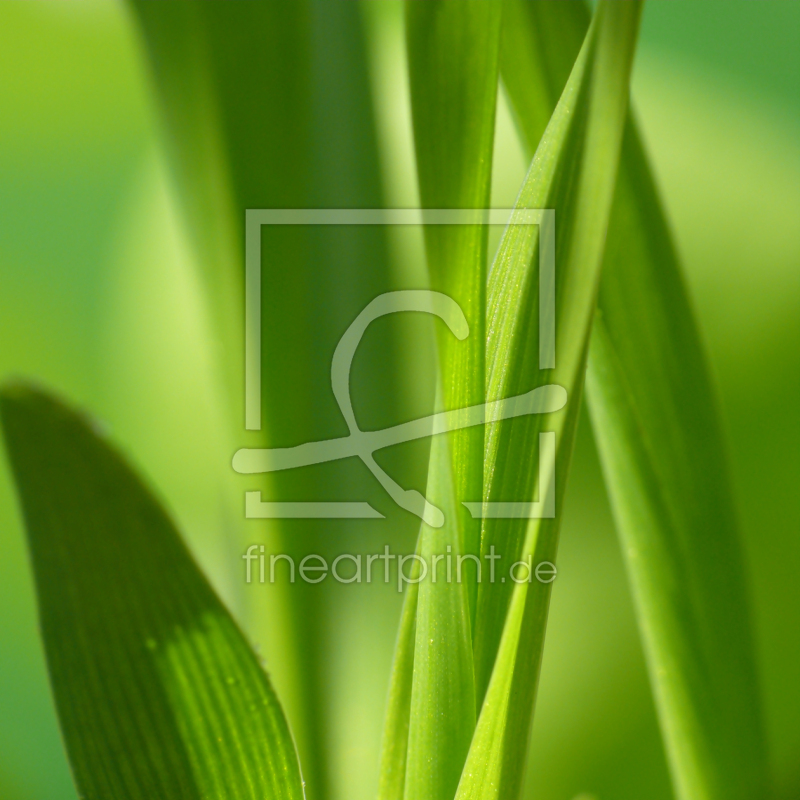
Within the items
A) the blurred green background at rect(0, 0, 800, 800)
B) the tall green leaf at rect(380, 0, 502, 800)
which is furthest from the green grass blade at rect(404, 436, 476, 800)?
the blurred green background at rect(0, 0, 800, 800)

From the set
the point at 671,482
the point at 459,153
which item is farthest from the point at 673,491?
the point at 459,153

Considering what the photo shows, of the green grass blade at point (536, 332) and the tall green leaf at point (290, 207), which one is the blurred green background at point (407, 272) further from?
the green grass blade at point (536, 332)

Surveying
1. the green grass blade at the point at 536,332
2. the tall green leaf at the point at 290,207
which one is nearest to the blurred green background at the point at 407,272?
the tall green leaf at the point at 290,207

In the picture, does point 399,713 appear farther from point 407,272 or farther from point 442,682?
point 407,272

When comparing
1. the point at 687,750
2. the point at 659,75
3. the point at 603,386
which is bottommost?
the point at 687,750

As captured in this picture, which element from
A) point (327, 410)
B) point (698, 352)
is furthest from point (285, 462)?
point (698, 352)

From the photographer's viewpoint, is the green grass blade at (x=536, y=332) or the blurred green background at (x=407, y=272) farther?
the blurred green background at (x=407, y=272)

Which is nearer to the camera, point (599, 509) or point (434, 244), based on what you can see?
point (434, 244)

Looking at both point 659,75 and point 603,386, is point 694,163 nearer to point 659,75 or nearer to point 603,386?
point 659,75
